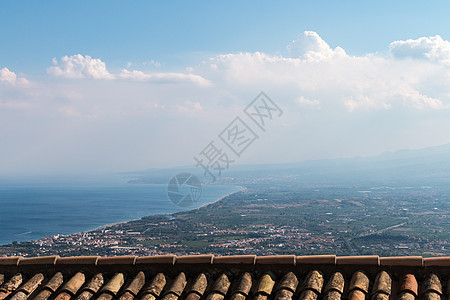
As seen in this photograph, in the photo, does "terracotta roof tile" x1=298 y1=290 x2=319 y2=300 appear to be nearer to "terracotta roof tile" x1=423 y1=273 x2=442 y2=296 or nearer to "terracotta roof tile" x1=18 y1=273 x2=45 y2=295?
"terracotta roof tile" x1=423 y1=273 x2=442 y2=296

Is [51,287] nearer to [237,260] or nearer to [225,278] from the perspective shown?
[225,278]

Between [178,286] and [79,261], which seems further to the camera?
[79,261]

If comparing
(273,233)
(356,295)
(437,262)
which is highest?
(437,262)

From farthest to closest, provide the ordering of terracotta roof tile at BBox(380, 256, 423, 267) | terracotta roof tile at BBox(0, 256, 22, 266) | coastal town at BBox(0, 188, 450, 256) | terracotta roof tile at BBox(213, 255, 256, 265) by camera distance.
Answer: coastal town at BBox(0, 188, 450, 256) → terracotta roof tile at BBox(0, 256, 22, 266) → terracotta roof tile at BBox(213, 255, 256, 265) → terracotta roof tile at BBox(380, 256, 423, 267)

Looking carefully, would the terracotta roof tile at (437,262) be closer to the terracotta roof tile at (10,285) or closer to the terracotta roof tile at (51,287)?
the terracotta roof tile at (51,287)

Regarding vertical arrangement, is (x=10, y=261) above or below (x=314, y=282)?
above

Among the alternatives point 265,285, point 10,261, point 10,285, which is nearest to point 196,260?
point 265,285

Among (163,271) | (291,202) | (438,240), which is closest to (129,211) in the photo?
(291,202)

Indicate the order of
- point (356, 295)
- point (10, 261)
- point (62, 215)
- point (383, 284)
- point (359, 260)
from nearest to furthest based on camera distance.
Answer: point (356, 295), point (383, 284), point (359, 260), point (10, 261), point (62, 215)

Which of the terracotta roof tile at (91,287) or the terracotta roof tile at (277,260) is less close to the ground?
the terracotta roof tile at (277,260)

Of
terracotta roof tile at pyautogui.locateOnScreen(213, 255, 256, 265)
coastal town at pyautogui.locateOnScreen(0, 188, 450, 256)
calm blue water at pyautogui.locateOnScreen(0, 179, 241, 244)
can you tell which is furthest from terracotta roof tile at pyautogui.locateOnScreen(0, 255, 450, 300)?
calm blue water at pyautogui.locateOnScreen(0, 179, 241, 244)

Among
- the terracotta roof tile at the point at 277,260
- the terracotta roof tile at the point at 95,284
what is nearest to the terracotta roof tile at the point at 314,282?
the terracotta roof tile at the point at 277,260
